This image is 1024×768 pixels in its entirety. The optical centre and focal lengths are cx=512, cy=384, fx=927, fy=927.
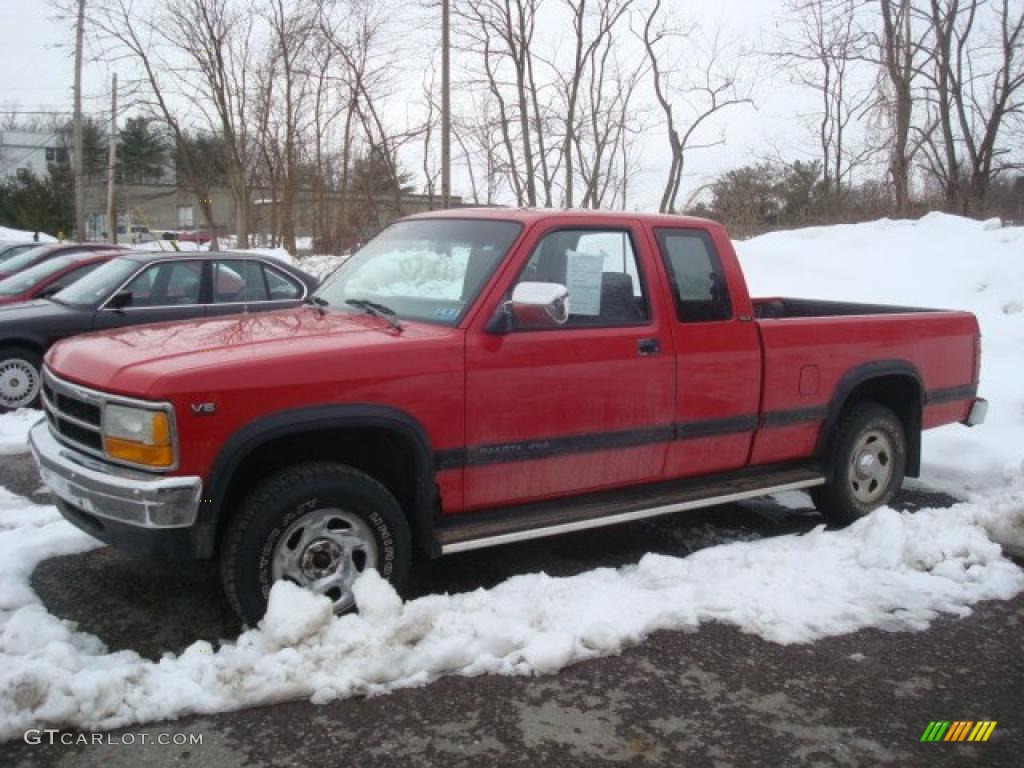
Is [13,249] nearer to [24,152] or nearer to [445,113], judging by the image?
[445,113]

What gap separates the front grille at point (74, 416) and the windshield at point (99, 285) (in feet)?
17.1

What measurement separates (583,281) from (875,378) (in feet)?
7.68

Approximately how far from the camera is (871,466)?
595cm

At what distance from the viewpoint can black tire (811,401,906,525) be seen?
18.8 feet

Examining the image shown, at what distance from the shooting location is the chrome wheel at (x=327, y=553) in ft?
12.7

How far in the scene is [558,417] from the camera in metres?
4.47

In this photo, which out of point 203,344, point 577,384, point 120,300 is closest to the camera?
point 203,344

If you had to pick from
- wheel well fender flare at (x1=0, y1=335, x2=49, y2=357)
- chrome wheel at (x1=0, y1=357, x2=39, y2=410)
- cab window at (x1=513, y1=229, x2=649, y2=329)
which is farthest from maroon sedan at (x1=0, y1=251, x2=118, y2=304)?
cab window at (x1=513, y1=229, x2=649, y2=329)

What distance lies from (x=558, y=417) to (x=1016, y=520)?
2965mm

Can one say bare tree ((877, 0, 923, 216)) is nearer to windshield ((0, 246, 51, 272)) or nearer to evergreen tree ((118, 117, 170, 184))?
windshield ((0, 246, 51, 272))

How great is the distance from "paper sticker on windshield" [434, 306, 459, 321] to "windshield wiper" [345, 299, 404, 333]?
0.19 meters

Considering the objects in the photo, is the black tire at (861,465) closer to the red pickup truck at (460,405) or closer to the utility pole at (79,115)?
the red pickup truck at (460,405)

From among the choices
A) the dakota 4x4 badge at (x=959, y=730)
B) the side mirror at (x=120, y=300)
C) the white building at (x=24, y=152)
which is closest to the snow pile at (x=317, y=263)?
the side mirror at (x=120, y=300)

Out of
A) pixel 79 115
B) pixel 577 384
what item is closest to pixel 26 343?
pixel 577 384
